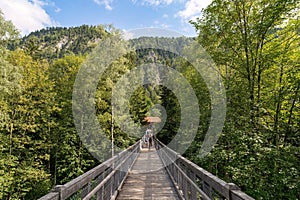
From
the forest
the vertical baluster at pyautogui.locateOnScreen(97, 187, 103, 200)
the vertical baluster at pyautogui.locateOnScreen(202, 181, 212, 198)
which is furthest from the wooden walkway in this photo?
the vertical baluster at pyautogui.locateOnScreen(202, 181, 212, 198)

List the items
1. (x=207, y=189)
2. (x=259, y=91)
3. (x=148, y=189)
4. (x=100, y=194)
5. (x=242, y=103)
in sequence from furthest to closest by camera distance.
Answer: (x=259, y=91)
(x=242, y=103)
(x=148, y=189)
(x=100, y=194)
(x=207, y=189)

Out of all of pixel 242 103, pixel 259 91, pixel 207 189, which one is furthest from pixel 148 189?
pixel 259 91

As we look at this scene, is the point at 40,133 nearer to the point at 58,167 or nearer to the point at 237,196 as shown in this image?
the point at 58,167

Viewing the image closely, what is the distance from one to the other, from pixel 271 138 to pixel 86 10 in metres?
16.5

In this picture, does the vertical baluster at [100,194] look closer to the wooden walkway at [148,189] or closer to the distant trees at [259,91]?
the wooden walkway at [148,189]

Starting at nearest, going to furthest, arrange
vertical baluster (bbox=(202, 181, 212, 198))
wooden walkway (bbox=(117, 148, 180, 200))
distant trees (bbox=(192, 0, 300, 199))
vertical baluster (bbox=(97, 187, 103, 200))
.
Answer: vertical baluster (bbox=(202, 181, 212, 198)) → vertical baluster (bbox=(97, 187, 103, 200)) → wooden walkway (bbox=(117, 148, 180, 200)) → distant trees (bbox=(192, 0, 300, 199))

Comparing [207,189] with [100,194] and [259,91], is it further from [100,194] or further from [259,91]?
[259,91]

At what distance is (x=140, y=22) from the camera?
22.0 m

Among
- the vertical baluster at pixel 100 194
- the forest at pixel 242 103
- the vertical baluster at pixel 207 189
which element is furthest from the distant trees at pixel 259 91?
the vertical baluster at pixel 100 194

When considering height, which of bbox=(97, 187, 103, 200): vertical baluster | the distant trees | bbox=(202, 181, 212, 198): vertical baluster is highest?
the distant trees

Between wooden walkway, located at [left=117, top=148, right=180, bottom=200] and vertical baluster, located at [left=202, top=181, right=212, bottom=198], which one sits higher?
vertical baluster, located at [left=202, top=181, right=212, bottom=198]

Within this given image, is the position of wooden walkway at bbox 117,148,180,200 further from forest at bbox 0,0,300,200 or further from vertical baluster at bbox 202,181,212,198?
vertical baluster at bbox 202,181,212,198

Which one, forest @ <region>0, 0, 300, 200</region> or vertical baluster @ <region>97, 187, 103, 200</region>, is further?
forest @ <region>0, 0, 300, 200</region>

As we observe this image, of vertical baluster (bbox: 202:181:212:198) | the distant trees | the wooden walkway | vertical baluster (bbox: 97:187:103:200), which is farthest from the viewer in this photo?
the distant trees
